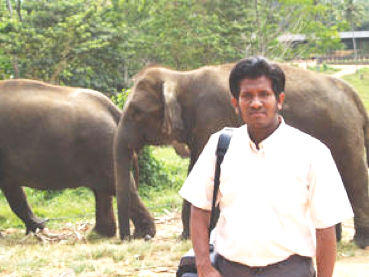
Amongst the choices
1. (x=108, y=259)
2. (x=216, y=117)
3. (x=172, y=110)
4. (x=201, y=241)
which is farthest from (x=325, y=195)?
(x=172, y=110)

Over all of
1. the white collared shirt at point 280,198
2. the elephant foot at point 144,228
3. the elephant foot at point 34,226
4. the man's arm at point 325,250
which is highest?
the white collared shirt at point 280,198

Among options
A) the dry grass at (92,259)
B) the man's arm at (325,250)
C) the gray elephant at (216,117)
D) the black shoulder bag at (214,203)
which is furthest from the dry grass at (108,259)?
the man's arm at (325,250)

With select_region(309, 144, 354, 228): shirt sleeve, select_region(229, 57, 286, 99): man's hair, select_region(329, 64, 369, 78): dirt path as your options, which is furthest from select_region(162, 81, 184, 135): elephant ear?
select_region(329, 64, 369, 78): dirt path

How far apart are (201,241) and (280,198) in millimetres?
423

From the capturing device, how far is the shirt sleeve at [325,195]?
2.43 metres

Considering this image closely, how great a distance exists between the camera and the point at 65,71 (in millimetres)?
17250

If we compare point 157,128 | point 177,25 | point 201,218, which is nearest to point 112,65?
point 177,25

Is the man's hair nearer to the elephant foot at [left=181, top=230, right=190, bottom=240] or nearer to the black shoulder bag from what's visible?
the black shoulder bag

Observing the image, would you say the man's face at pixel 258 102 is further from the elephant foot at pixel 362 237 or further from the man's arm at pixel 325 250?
the elephant foot at pixel 362 237

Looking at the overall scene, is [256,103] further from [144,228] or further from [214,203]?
[144,228]

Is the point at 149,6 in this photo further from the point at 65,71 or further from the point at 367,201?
the point at 367,201

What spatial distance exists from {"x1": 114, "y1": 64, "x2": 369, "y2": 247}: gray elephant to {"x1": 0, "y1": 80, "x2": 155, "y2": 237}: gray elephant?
0.75 m

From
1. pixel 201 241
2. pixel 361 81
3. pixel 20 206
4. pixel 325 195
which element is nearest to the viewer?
pixel 325 195

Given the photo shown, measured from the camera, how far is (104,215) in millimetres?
7340
